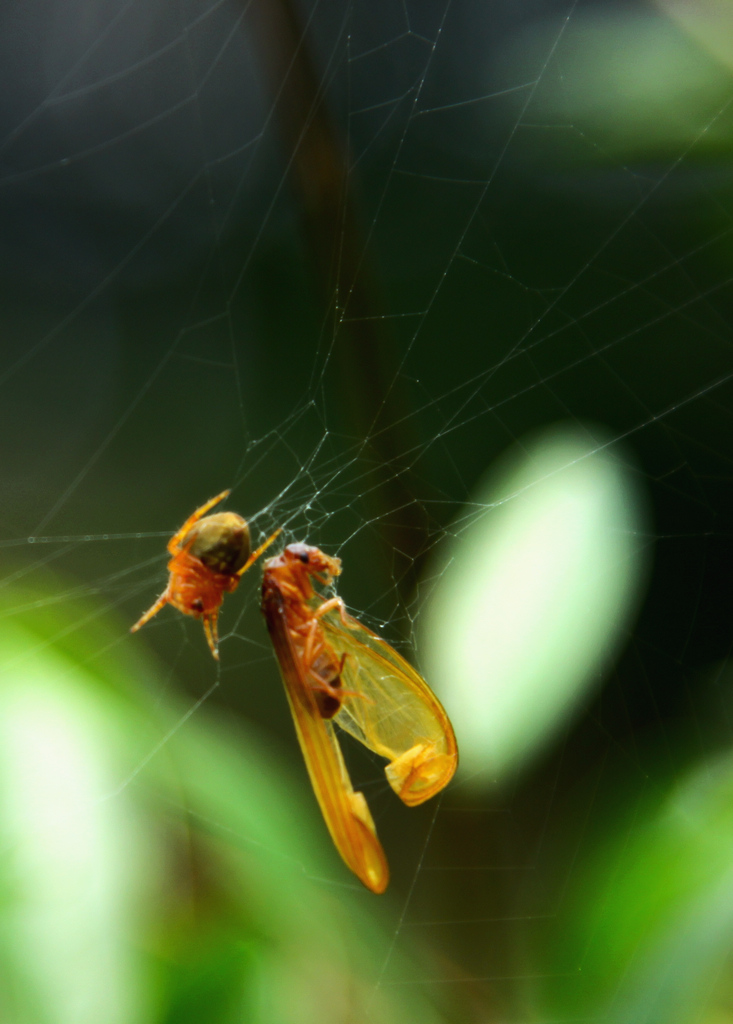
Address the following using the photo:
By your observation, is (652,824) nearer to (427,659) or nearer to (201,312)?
(427,659)

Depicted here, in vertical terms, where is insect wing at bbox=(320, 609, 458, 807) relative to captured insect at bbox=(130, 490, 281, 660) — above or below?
below

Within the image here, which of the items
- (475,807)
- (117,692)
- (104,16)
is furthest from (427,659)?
(104,16)

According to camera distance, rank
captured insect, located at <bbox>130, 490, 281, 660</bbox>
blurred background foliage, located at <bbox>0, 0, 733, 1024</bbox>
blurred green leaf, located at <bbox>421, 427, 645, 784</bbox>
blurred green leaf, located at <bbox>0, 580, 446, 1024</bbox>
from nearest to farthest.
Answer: blurred green leaf, located at <bbox>0, 580, 446, 1024</bbox>
blurred background foliage, located at <bbox>0, 0, 733, 1024</bbox>
blurred green leaf, located at <bbox>421, 427, 645, 784</bbox>
captured insect, located at <bbox>130, 490, 281, 660</bbox>

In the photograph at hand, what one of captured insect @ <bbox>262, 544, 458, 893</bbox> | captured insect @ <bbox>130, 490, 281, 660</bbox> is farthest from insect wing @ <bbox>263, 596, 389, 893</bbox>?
captured insect @ <bbox>130, 490, 281, 660</bbox>

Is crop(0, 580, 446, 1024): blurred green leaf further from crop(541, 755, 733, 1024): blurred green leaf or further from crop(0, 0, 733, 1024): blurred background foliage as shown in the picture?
crop(541, 755, 733, 1024): blurred green leaf

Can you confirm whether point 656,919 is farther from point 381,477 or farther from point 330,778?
point 381,477

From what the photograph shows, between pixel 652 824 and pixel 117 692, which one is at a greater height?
pixel 117 692

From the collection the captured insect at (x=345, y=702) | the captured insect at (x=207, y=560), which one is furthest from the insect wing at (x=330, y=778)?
the captured insect at (x=207, y=560)

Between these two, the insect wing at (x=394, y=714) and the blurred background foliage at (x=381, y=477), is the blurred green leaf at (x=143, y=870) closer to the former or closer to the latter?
the blurred background foliage at (x=381, y=477)
